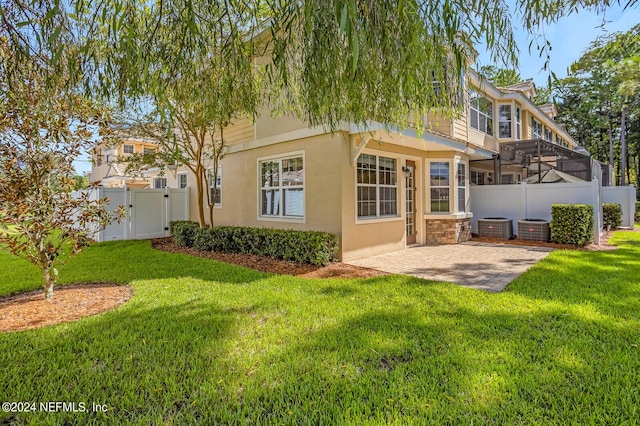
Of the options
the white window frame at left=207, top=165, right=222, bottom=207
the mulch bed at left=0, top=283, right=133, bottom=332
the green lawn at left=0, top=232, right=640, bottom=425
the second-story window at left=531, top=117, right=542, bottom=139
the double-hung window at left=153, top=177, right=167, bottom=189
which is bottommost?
the green lawn at left=0, top=232, right=640, bottom=425

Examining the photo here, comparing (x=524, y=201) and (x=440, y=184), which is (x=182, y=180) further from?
(x=524, y=201)

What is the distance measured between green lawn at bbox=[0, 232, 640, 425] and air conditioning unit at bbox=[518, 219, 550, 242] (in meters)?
5.64

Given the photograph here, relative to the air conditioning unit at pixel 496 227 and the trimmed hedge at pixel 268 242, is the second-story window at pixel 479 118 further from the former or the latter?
the trimmed hedge at pixel 268 242

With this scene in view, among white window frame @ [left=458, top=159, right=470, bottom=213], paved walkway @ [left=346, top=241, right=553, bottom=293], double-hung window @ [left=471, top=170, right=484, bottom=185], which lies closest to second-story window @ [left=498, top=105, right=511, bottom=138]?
double-hung window @ [left=471, top=170, right=484, bottom=185]

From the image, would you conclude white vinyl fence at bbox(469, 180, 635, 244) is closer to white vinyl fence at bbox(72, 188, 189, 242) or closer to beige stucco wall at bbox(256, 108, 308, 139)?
beige stucco wall at bbox(256, 108, 308, 139)

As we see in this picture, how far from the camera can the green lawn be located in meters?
2.33

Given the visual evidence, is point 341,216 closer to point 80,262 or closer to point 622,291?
point 622,291

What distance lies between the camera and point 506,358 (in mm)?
2990

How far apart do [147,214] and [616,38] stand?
48.3 ft

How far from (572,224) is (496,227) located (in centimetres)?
233

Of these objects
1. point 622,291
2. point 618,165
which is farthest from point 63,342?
point 618,165

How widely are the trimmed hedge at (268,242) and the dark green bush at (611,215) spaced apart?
12.5 meters

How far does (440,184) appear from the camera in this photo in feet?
34.4

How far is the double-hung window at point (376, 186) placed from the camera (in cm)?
839
